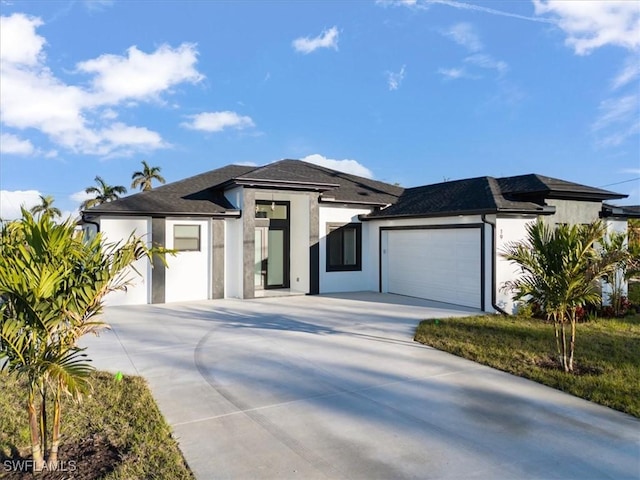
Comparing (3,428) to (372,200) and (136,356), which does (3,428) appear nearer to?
(136,356)

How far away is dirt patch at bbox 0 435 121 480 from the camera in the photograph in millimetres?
3312

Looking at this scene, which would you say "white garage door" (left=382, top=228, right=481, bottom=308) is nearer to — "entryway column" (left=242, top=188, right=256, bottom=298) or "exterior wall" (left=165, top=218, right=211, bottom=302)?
"entryway column" (left=242, top=188, right=256, bottom=298)

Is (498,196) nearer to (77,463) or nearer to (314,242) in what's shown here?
(314,242)

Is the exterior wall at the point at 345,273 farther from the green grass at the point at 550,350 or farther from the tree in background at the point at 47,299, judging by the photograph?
the tree in background at the point at 47,299

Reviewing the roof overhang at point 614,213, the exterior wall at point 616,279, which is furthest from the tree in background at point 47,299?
the roof overhang at point 614,213

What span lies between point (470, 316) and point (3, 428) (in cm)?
977

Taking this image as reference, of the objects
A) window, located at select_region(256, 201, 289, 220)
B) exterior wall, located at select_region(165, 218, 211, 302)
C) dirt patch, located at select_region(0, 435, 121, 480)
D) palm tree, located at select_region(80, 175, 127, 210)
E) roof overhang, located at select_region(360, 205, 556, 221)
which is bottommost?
dirt patch, located at select_region(0, 435, 121, 480)

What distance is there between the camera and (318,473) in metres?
3.39

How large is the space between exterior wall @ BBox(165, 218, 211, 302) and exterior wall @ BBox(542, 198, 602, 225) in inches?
432

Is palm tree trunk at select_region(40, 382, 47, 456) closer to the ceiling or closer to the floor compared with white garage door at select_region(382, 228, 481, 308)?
closer to the floor

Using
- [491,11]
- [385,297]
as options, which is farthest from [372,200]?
[491,11]

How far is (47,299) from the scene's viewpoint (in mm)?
3207

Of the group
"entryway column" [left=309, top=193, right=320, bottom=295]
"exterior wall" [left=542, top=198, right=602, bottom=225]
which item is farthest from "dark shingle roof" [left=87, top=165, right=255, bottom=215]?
"exterior wall" [left=542, top=198, right=602, bottom=225]

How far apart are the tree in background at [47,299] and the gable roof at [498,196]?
10224 millimetres
